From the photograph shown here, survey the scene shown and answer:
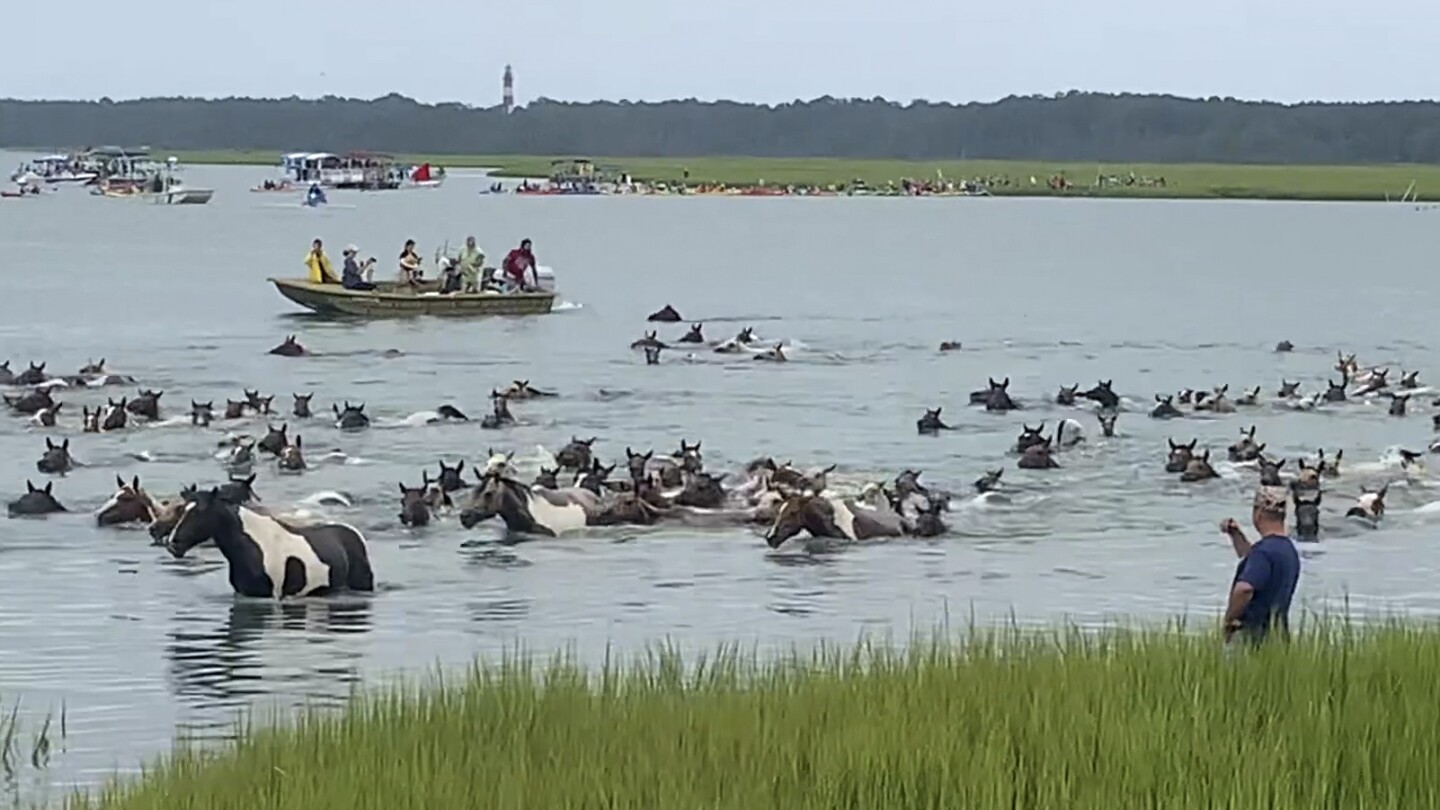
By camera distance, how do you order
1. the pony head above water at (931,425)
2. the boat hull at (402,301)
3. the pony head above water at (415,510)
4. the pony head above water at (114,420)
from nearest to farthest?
the pony head above water at (415,510) → the pony head above water at (114,420) → the pony head above water at (931,425) → the boat hull at (402,301)

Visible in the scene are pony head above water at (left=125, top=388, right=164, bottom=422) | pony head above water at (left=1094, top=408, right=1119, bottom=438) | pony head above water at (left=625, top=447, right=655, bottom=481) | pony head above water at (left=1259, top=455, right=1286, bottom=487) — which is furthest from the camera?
pony head above water at (left=1094, top=408, right=1119, bottom=438)

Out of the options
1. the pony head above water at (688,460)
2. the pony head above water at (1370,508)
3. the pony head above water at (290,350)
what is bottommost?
the pony head above water at (290,350)

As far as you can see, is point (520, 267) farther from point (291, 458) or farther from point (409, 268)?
point (291, 458)

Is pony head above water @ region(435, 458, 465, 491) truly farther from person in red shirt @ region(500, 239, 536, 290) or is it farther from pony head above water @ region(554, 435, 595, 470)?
person in red shirt @ region(500, 239, 536, 290)

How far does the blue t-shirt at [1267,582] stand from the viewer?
1320cm

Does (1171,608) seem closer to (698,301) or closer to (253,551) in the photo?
(253,551)

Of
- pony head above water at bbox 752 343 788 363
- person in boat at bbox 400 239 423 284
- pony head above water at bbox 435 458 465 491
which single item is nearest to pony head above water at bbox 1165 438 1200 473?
pony head above water at bbox 435 458 465 491

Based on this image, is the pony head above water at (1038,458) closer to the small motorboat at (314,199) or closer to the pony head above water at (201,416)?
the pony head above water at (201,416)

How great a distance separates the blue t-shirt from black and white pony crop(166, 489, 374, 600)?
10635 millimetres

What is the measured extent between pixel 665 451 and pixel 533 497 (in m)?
8.49

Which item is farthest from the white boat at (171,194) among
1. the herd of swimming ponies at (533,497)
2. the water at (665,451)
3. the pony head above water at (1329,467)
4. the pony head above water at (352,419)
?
the pony head above water at (1329,467)

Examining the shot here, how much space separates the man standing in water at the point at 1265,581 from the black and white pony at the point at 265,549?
10.5 metres

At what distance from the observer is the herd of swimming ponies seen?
22.0 metres

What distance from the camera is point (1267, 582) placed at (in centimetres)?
1335
